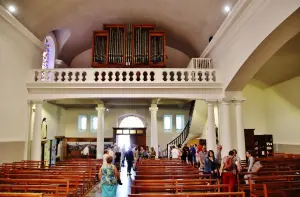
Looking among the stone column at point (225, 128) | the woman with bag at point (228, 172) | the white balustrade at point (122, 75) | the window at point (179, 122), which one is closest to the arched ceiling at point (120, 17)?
the white balustrade at point (122, 75)

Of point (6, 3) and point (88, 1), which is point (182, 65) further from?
point (6, 3)

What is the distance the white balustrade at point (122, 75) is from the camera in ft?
38.6

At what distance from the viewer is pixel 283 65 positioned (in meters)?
12.6

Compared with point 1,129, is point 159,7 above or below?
above

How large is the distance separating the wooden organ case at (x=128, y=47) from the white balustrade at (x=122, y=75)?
66.7 inches

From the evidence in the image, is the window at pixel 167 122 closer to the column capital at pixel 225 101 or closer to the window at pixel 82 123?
the window at pixel 82 123

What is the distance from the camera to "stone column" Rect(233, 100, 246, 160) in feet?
37.1

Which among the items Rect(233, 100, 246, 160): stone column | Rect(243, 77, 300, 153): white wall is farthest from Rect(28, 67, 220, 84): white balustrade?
Rect(243, 77, 300, 153): white wall

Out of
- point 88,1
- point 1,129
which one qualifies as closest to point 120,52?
point 88,1

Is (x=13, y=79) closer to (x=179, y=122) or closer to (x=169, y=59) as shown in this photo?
(x=169, y=59)

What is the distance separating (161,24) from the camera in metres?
15.4

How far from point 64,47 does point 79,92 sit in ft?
18.7

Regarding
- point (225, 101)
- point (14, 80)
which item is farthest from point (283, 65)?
point (14, 80)

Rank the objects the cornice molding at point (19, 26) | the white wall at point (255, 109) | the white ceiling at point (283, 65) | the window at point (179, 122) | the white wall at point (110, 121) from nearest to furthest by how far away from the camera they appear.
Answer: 1. the cornice molding at point (19, 26)
2. the white ceiling at point (283, 65)
3. the white wall at point (255, 109)
4. the white wall at point (110, 121)
5. the window at point (179, 122)
